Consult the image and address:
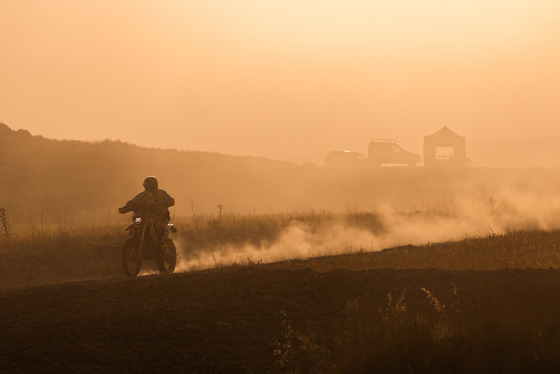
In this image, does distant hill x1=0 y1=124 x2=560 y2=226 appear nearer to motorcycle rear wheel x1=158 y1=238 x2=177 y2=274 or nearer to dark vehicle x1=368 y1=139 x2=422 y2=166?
dark vehicle x1=368 y1=139 x2=422 y2=166

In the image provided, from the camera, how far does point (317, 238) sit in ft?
87.1

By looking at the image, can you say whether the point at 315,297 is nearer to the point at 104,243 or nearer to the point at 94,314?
the point at 94,314

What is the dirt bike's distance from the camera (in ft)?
52.6

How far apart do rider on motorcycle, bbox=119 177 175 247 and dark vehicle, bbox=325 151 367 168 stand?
46896 mm

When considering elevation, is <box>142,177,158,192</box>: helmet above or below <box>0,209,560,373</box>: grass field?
above

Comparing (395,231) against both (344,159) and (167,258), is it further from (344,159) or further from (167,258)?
(344,159)

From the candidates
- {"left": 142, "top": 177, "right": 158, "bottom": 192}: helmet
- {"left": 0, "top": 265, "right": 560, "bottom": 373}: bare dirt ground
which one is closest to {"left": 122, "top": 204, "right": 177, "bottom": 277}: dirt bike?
{"left": 142, "top": 177, "right": 158, "bottom": 192}: helmet

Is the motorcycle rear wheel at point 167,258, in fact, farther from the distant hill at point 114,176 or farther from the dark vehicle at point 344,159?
the dark vehicle at point 344,159

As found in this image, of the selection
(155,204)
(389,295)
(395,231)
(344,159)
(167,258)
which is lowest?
(395,231)

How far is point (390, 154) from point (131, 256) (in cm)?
4676

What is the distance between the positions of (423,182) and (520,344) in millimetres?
47083

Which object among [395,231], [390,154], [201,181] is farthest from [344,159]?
[395,231]

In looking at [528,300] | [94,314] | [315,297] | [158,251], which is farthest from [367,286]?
[158,251]

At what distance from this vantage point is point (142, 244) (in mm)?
16125
